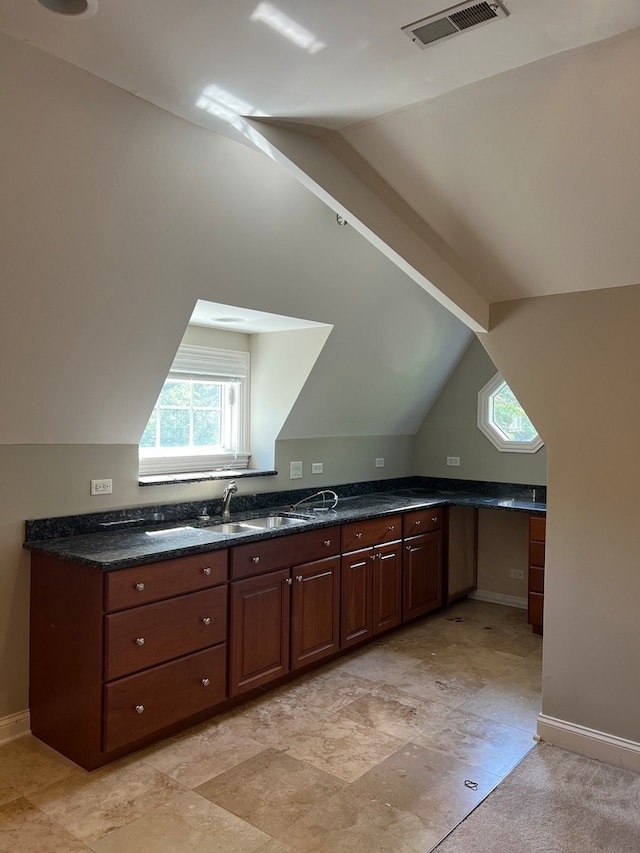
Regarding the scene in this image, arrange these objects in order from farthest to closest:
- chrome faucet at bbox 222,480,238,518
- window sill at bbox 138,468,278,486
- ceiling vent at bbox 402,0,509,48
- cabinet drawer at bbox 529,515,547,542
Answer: cabinet drawer at bbox 529,515,547,542 < chrome faucet at bbox 222,480,238,518 < window sill at bbox 138,468,278,486 < ceiling vent at bbox 402,0,509,48

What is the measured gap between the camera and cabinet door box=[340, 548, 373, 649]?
12.9ft

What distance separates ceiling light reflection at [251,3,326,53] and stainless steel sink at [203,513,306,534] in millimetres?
2429

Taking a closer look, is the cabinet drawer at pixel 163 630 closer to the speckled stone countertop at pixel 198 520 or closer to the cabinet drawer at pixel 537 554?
the speckled stone countertop at pixel 198 520

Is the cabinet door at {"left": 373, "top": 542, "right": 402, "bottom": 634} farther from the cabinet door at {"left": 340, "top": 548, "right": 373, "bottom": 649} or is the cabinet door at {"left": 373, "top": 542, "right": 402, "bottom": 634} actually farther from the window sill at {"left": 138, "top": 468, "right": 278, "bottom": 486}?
the window sill at {"left": 138, "top": 468, "right": 278, "bottom": 486}

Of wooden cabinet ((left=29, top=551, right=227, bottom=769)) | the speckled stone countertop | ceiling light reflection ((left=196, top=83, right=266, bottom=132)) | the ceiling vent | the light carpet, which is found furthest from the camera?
the speckled stone countertop

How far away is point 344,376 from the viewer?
438 centimetres

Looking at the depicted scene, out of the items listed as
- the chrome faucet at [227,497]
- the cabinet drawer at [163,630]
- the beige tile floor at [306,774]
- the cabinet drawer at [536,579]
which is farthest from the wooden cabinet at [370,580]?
the cabinet drawer at [163,630]

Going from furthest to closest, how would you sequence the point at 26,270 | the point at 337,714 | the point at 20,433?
the point at 337,714 < the point at 20,433 < the point at 26,270

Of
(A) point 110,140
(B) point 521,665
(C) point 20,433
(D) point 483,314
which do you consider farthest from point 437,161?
(B) point 521,665

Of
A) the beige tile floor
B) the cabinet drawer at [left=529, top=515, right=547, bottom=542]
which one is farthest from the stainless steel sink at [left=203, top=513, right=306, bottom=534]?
the cabinet drawer at [left=529, top=515, right=547, bottom=542]

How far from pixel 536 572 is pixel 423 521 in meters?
0.81

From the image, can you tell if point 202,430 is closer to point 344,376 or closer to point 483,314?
point 344,376

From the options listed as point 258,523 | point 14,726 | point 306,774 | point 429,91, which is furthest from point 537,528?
point 14,726

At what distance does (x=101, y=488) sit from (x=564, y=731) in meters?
2.43
